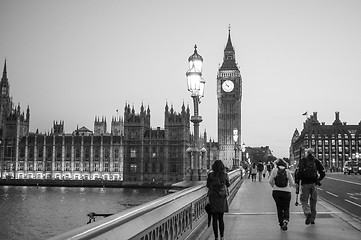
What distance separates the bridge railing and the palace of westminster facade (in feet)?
391

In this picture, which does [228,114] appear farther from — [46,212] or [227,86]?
[46,212]

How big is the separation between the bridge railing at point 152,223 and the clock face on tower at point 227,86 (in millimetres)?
157195

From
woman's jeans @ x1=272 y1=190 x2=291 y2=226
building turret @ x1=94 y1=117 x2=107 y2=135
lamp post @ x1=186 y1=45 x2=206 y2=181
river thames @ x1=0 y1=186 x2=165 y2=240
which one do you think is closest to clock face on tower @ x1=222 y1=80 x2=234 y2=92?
building turret @ x1=94 y1=117 x2=107 y2=135

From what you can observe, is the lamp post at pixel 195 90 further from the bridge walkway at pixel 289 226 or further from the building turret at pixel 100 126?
the building turret at pixel 100 126

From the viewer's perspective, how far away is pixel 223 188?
981cm

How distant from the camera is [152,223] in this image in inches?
252

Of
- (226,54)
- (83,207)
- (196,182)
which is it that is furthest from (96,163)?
(196,182)

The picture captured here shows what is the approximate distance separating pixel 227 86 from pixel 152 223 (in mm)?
164350

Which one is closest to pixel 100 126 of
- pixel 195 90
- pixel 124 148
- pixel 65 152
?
pixel 65 152

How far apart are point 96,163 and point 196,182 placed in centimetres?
13817

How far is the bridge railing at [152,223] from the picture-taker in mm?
4398

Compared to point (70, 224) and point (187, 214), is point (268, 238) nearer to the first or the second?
point (187, 214)

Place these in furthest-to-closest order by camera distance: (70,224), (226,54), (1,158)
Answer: (226,54)
(1,158)
(70,224)

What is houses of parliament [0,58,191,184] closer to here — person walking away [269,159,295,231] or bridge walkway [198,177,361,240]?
bridge walkway [198,177,361,240]
